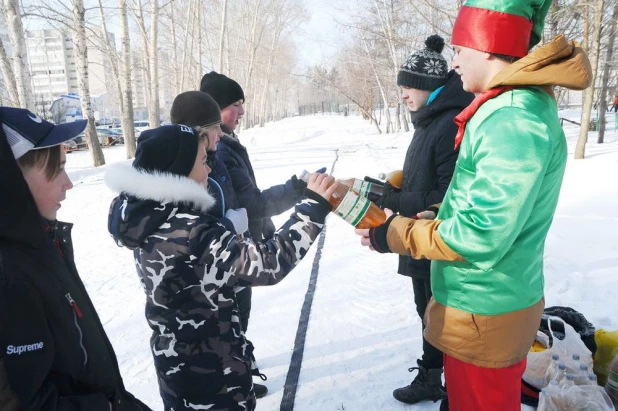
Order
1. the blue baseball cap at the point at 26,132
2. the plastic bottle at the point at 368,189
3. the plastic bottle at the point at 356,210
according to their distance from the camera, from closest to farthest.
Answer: the blue baseball cap at the point at 26,132, the plastic bottle at the point at 356,210, the plastic bottle at the point at 368,189

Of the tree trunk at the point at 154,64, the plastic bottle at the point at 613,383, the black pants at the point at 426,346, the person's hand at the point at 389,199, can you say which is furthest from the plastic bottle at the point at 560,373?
the tree trunk at the point at 154,64

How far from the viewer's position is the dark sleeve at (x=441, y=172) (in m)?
2.34

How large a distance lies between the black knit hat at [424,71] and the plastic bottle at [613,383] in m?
1.88

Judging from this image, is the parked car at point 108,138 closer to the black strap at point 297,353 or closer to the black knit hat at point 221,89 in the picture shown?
the black strap at point 297,353

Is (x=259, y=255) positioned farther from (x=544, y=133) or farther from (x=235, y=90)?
(x=235, y=90)

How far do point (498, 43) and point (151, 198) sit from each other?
4.59ft

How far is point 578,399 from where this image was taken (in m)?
2.17

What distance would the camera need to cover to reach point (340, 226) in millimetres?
6910

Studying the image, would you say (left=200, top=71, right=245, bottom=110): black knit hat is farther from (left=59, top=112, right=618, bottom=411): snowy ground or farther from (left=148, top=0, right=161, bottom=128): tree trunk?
(left=148, top=0, right=161, bottom=128): tree trunk

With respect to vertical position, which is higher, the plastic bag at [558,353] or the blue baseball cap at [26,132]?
the blue baseball cap at [26,132]

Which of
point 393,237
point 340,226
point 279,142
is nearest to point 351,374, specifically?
point 393,237

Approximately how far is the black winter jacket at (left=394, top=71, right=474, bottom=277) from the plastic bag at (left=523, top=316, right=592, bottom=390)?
34.3 inches

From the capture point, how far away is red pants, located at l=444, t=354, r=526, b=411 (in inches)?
64.7

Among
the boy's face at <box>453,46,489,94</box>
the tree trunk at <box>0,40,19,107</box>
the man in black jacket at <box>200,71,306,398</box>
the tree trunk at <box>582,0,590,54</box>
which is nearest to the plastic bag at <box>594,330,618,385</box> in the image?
the boy's face at <box>453,46,489,94</box>
